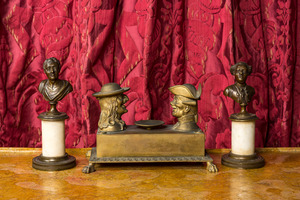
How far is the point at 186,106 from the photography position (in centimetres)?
138

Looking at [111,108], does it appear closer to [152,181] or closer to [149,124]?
[149,124]

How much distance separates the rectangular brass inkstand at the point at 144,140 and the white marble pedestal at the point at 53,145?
11 centimetres

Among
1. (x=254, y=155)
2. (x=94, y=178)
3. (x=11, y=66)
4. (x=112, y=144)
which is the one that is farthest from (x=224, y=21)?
(x=11, y=66)

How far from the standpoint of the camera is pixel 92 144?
65.8 inches

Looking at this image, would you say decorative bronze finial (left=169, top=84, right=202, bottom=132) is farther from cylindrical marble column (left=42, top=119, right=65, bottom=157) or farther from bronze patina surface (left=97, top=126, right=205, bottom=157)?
cylindrical marble column (left=42, top=119, right=65, bottom=157)

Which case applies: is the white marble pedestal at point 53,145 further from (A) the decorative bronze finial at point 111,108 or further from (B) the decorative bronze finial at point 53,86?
(A) the decorative bronze finial at point 111,108

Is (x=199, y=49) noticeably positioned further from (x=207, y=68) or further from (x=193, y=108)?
(x=193, y=108)

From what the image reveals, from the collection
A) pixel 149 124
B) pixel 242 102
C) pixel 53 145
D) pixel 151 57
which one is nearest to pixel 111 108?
pixel 149 124

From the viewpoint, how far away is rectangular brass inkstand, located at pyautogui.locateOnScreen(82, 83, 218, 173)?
1.32 meters

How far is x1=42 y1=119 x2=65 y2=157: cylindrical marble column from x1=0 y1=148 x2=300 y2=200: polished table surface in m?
0.08

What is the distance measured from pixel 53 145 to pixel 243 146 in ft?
2.46

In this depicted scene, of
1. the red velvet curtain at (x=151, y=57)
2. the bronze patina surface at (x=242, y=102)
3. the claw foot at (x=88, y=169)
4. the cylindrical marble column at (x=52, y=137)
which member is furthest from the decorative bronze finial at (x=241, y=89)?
the cylindrical marble column at (x=52, y=137)

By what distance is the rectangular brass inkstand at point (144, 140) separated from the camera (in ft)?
4.34

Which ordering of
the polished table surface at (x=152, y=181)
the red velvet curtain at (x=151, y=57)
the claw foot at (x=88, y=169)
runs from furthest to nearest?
the red velvet curtain at (x=151, y=57), the claw foot at (x=88, y=169), the polished table surface at (x=152, y=181)
